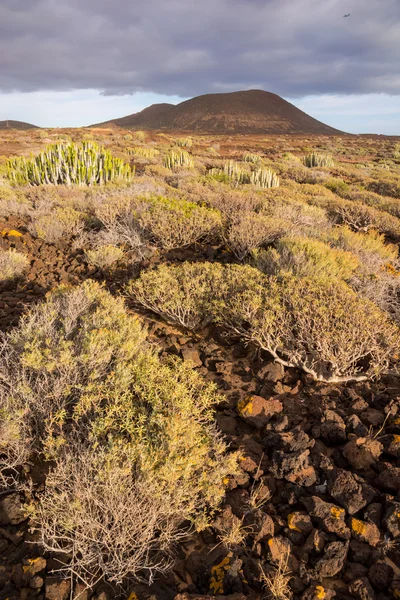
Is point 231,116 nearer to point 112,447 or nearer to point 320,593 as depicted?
point 112,447

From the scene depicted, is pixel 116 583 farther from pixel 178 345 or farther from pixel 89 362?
pixel 178 345

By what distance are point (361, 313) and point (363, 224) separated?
21.9 feet

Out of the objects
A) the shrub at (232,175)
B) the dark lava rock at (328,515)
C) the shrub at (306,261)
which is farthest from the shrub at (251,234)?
the shrub at (232,175)

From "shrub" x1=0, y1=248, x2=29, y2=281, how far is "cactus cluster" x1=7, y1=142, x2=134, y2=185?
6922 millimetres

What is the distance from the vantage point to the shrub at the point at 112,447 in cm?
182

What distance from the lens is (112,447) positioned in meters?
2.00

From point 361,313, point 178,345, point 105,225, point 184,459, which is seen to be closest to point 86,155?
point 105,225

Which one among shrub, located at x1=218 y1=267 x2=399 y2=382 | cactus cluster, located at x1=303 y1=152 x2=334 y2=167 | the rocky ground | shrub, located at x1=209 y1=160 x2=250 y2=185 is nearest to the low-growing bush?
A: shrub, located at x1=218 y1=267 x2=399 y2=382

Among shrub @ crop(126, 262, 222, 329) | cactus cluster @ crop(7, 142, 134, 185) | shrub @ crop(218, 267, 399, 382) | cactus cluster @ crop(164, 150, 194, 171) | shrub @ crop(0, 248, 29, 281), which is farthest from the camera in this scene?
cactus cluster @ crop(164, 150, 194, 171)

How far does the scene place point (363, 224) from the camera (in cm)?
905

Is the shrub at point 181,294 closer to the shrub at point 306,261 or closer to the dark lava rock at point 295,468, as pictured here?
the shrub at point 306,261

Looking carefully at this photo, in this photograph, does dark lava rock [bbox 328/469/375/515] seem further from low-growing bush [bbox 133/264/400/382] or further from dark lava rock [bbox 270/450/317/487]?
low-growing bush [bbox 133/264/400/382]

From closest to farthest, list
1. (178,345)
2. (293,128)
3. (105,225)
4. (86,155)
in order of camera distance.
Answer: (178,345)
(105,225)
(86,155)
(293,128)

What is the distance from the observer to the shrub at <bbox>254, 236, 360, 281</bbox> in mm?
4828
